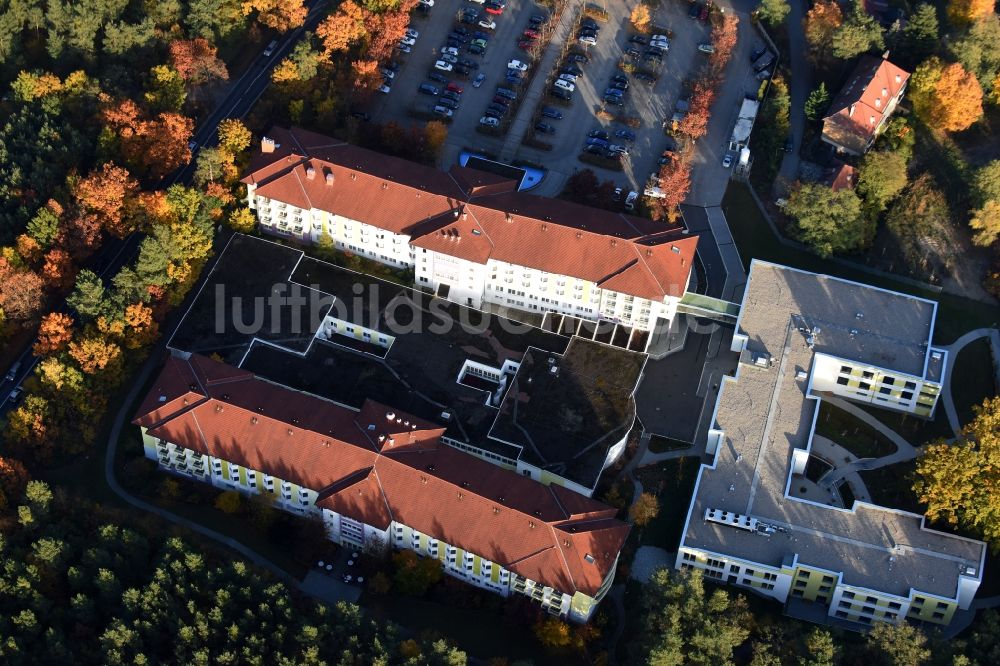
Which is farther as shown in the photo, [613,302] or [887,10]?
[887,10]

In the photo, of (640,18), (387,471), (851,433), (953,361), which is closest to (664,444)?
(851,433)

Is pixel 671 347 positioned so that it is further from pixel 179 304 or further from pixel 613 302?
pixel 179 304

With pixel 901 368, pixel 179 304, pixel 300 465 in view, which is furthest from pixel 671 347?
pixel 179 304

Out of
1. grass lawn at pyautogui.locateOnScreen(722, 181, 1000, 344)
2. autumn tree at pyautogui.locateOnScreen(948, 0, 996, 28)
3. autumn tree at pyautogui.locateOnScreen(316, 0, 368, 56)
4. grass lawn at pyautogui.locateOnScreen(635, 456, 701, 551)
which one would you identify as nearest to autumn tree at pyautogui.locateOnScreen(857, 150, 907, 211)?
grass lawn at pyautogui.locateOnScreen(722, 181, 1000, 344)

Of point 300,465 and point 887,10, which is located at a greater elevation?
point 887,10

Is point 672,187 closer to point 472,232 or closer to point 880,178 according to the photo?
point 880,178

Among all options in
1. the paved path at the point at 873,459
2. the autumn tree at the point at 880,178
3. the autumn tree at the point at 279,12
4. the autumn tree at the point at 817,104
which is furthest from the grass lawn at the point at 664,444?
the autumn tree at the point at 279,12

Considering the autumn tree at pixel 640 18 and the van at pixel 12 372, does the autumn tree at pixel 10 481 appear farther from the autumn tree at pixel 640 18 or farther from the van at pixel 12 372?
the autumn tree at pixel 640 18
